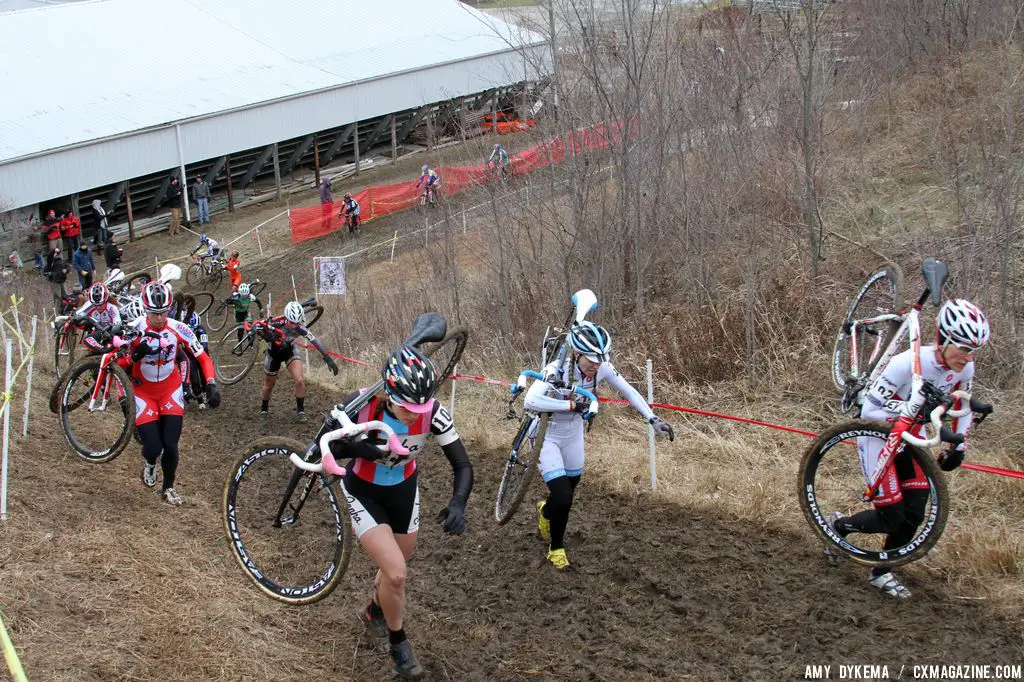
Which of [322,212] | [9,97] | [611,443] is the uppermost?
[9,97]

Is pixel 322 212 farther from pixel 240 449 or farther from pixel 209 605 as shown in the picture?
pixel 209 605

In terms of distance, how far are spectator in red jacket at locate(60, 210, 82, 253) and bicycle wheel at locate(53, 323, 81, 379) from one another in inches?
521

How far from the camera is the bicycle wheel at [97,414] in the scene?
9039mm

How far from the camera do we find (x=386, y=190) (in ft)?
107

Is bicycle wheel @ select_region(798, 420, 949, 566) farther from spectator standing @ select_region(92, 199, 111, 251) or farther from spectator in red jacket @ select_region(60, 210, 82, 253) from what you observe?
spectator standing @ select_region(92, 199, 111, 251)

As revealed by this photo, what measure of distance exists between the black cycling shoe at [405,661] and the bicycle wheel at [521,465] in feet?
5.42

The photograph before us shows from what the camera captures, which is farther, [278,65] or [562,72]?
[278,65]

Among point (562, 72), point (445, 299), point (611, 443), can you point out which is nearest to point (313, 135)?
point (445, 299)

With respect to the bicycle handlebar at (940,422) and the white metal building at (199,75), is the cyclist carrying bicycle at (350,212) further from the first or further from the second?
the bicycle handlebar at (940,422)

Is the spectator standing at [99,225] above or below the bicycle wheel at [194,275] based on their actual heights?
above

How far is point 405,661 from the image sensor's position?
21.3 feet

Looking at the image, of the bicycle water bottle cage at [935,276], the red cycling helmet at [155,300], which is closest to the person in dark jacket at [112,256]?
the red cycling helmet at [155,300]

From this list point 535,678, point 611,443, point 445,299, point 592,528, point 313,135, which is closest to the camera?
point 535,678

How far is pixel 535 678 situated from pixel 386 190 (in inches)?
1092
